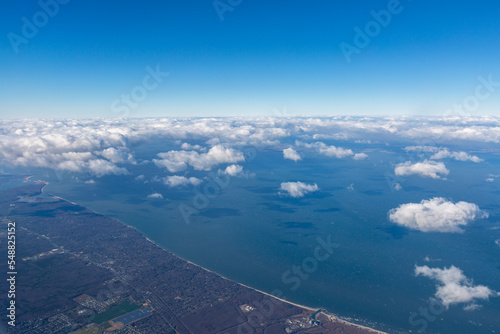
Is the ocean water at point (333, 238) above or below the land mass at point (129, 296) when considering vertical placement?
below

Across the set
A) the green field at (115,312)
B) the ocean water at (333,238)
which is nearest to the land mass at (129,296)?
the green field at (115,312)

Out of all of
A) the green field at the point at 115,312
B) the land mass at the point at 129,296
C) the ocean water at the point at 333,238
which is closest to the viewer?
the land mass at the point at 129,296

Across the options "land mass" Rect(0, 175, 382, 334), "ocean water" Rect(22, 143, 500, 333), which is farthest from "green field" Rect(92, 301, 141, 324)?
"ocean water" Rect(22, 143, 500, 333)

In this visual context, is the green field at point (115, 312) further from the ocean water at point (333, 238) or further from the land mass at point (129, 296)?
the ocean water at point (333, 238)

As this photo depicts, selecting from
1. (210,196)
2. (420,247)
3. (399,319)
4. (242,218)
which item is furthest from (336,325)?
(210,196)

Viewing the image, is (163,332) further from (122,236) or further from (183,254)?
(122,236)

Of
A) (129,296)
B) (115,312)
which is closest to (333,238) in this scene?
(129,296)
